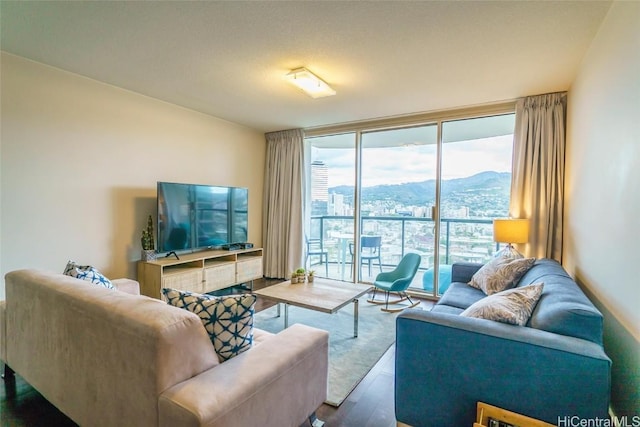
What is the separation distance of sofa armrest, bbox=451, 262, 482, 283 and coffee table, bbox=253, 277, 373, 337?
0.92 meters

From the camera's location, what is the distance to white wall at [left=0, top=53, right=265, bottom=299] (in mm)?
2590

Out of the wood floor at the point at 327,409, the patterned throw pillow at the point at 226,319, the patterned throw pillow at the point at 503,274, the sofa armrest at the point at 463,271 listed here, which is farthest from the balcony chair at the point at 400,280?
the patterned throw pillow at the point at 226,319

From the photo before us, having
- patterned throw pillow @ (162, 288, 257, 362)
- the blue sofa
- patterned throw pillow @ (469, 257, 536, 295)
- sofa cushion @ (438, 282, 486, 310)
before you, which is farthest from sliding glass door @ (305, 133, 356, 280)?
patterned throw pillow @ (162, 288, 257, 362)

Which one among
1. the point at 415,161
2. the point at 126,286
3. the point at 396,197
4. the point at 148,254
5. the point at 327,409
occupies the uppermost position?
the point at 415,161

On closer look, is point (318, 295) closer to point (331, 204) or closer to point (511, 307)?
point (511, 307)

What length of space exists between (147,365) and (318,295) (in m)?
1.79

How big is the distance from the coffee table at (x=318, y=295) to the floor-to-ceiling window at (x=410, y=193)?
154 cm

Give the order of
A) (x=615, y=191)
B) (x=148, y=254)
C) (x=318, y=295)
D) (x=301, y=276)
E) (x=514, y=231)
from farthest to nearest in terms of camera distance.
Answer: (x=148, y=254), (x=301, y=276), (x=514, y=231), (x=318, y=295), (x=615, y=191)

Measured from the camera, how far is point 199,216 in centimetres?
384

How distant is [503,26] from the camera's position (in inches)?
80.3

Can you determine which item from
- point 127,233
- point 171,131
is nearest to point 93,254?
point 127,233

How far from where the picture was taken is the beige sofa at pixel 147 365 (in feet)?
3.67

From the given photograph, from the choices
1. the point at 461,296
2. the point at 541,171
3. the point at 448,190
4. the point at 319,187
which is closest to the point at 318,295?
the point at 461,296

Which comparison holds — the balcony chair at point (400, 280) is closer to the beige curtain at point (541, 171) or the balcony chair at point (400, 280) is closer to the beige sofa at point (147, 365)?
the beige curtain at point (541, 171)
